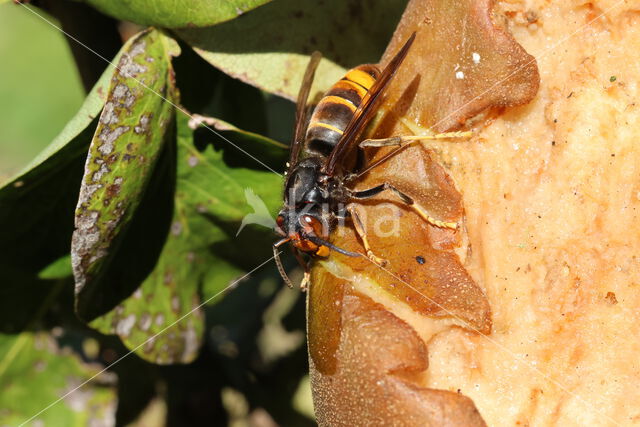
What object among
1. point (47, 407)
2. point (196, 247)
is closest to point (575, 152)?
point (196, 247)

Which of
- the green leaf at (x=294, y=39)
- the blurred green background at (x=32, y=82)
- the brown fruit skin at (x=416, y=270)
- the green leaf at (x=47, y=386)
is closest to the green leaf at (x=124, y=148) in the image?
the green leaf at (x=294, y=39)

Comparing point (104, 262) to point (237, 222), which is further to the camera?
point (237, 222)

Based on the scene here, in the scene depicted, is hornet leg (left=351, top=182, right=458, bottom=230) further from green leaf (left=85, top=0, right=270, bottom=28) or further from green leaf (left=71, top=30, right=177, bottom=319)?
green leaf (left=71, top=30, right=177, bottom=319)

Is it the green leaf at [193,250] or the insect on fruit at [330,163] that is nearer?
the insect on fruit at [330,163]

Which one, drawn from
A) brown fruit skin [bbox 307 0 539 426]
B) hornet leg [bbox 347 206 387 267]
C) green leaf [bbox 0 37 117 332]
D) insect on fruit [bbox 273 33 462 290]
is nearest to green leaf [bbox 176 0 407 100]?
insect on fruit [bbox 273 33 462 290]

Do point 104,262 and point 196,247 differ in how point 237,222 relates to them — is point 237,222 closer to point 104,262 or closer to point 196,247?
point 196,247

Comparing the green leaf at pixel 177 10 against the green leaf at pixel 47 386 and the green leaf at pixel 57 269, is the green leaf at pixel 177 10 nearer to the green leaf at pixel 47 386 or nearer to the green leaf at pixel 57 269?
the green leaf at pixel 57 269
